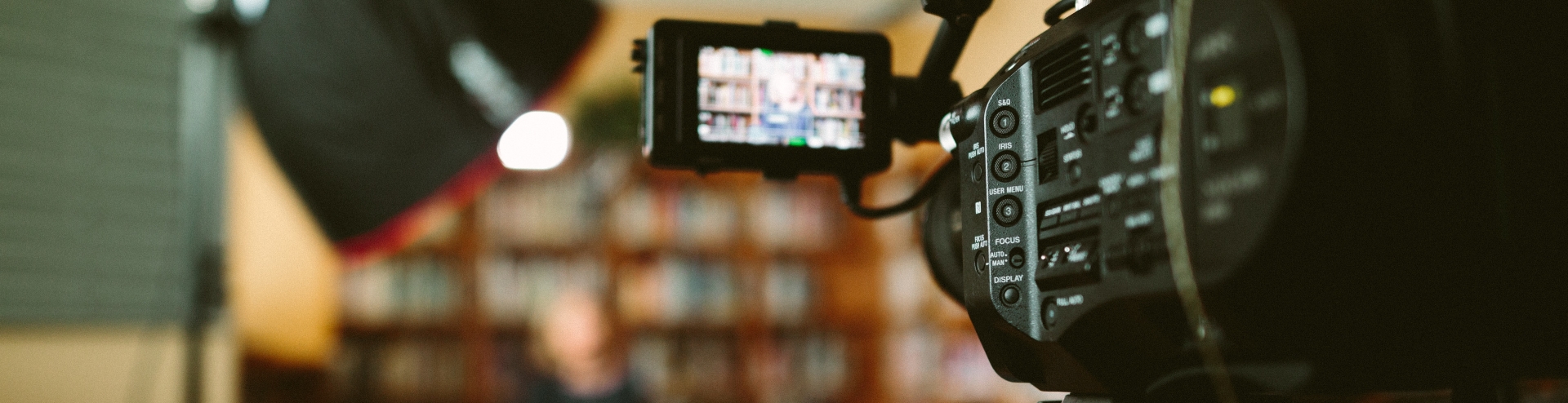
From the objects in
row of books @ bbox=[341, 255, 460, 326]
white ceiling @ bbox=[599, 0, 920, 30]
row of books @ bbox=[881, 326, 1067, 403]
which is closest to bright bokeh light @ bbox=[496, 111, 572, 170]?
row of books @ bbox=[341, 255, 460, 326]

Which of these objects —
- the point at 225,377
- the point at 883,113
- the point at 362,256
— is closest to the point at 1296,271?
the point at 883,113

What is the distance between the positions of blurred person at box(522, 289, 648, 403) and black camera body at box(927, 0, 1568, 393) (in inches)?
101

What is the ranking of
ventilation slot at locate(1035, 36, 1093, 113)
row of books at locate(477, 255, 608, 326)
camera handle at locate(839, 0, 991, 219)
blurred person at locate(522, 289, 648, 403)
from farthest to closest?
row of books at locate(477, 255, 608, 326), blurred person at locate(522, 289, 648, 403), camera handle at locate(839, 0, 991, 219), ventilation slot at locate(1035, 36, 1093, 113)

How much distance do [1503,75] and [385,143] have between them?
2841mm

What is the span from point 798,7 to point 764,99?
316 cm

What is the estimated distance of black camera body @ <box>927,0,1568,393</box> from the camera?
0.33 m

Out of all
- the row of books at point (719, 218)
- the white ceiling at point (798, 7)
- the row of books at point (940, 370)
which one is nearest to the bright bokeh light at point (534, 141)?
the row of books at point (719, 218)

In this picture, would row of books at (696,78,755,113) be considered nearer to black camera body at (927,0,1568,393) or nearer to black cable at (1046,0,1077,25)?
black cable at (1046,0,1077,25)

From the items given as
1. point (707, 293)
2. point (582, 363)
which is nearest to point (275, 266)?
point (582, 363)

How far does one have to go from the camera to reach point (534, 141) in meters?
3.30

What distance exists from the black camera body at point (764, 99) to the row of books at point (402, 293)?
10.2 feet

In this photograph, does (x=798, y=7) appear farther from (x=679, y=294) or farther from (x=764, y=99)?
(x=764, y=99)

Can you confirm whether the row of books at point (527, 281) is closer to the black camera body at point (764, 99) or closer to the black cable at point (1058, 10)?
the black camera body at point (764, 99)

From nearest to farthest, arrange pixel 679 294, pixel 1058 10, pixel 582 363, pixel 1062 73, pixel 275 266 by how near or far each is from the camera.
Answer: pixel 1062 73
pixel 1058 10
pixel 582 363
pixel 275 266
pixel 679 294
